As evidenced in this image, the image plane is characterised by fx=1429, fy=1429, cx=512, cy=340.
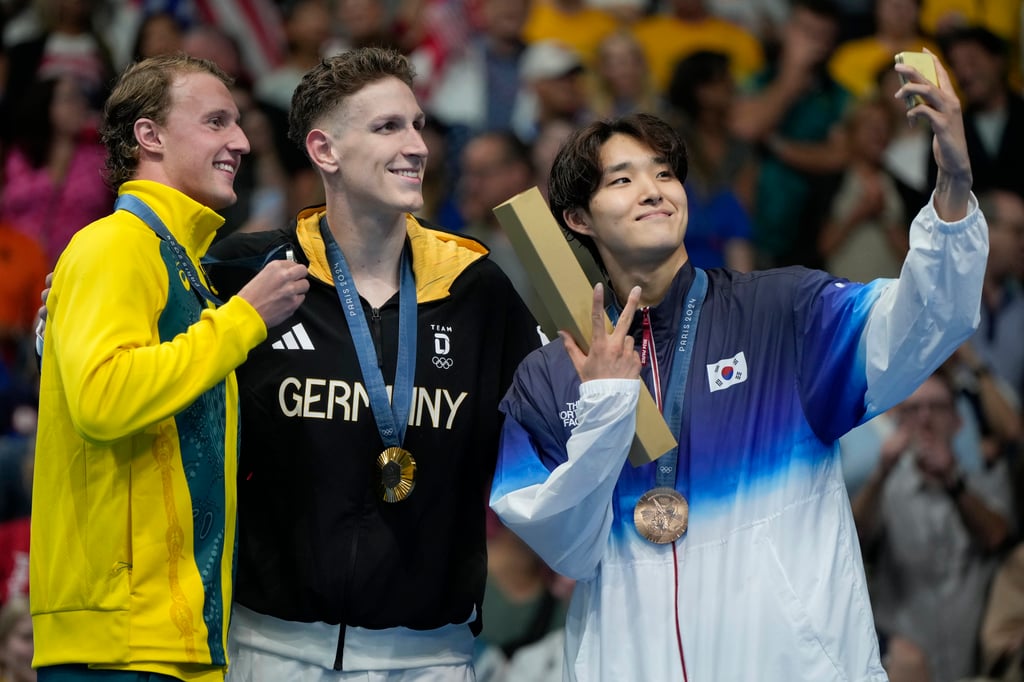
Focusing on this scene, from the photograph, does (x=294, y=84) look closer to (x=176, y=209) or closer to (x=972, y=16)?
(x=972, y=16)

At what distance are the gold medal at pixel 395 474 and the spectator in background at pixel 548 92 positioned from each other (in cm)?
425

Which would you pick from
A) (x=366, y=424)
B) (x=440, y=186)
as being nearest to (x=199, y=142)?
(x=366, y=424)

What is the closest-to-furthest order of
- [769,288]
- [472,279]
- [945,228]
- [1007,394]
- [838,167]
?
[945,228] → [769,288] → [472,279] → [1007,394] → [838,167]

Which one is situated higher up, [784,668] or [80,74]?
[80,74]

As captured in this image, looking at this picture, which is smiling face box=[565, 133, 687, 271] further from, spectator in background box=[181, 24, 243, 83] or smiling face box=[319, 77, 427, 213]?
spectator in background box=[181, 24, 243, 83]

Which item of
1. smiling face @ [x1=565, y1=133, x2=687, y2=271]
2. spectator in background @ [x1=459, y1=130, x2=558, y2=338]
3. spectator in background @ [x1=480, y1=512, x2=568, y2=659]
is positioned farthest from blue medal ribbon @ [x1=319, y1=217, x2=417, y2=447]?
spectator in background @ [x1=459, y1=130, x2=558, y2=338]

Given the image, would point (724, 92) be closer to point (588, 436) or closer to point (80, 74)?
point (80, 74)

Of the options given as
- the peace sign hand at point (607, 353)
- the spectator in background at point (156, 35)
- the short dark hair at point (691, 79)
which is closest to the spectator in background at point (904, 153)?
the short dark hair at point (691, 79)

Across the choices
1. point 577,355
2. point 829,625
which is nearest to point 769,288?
point 577,355

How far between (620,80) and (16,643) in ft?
14.0

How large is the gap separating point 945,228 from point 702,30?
5325mm

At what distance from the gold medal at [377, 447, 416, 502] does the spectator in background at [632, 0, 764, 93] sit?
15.2ft

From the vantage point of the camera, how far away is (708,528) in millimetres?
3375

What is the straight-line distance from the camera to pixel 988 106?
789 centimetres
